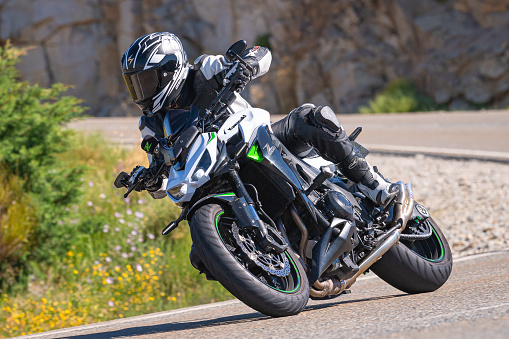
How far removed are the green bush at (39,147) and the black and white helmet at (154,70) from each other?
484cm

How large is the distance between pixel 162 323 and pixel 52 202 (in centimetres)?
448

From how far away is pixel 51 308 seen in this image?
699 cm

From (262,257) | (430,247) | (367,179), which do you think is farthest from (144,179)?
(430,247)

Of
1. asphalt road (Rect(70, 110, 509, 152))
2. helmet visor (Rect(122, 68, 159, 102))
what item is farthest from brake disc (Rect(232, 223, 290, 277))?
asphalt road (Rect(70, 110, 509, 152))

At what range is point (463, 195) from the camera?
9.95 m

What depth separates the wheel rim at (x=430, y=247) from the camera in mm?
5453

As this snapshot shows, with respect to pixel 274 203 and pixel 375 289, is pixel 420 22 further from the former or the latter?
pixel 274 203

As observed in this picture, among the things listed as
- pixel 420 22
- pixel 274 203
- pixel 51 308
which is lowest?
pixel 420 22

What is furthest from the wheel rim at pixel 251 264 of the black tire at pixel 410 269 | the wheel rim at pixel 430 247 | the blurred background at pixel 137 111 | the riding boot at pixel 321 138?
the blurred background at pixel 137 111

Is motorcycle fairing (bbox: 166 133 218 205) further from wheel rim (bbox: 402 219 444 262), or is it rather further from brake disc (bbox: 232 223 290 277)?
wheel rim (bbox: 402 219 444 262)

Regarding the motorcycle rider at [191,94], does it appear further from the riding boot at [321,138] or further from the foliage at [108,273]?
the foliage at [108,273]

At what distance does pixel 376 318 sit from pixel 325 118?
1469mm

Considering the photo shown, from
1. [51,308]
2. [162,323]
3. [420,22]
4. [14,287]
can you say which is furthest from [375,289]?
[420,22]

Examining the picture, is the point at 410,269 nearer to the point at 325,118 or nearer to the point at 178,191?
the point at 325,118
